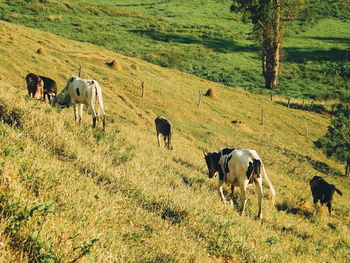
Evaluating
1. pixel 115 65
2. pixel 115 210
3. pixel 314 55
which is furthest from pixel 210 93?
pixel 314 55

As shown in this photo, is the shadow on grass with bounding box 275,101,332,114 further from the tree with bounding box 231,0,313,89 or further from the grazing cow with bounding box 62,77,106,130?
the grazing cow with bounding box 62,77,106,130

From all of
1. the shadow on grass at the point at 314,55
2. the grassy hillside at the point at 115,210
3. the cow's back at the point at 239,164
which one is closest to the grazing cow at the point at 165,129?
the grassy hillside at the point at 115,210

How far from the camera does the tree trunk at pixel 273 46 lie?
142 feet

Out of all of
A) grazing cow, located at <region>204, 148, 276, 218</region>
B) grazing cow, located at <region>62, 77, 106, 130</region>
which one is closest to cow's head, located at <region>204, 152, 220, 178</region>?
grazing cow, located at <region>204, 148, 276, 218</region>

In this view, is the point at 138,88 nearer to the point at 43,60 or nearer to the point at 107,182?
the point at 43,60

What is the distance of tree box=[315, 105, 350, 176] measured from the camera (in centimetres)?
2697

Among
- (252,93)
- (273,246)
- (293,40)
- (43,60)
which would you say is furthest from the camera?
(293,40)

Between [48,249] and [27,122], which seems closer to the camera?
[48,249]

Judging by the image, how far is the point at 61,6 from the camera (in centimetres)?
6462

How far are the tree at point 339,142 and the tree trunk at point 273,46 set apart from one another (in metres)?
18.9

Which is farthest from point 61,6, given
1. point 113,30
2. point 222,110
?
Answer: point 222,110

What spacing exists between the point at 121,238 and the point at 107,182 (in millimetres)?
2124

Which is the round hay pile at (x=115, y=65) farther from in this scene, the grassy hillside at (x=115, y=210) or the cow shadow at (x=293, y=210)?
the cow shadow at (x=293, y=210)

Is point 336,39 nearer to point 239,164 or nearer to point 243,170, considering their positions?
point 239,164
